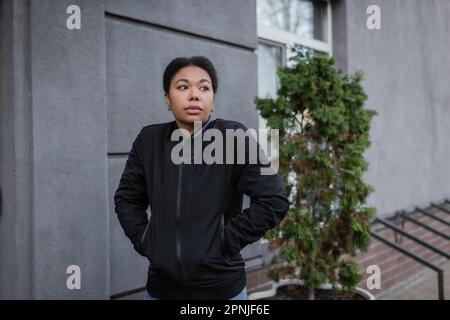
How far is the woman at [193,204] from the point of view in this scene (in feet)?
5.97

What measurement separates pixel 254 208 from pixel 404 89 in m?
6.10

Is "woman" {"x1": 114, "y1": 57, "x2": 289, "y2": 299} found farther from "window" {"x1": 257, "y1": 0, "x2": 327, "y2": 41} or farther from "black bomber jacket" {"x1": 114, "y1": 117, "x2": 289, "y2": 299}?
"window" {"x1": 257, "y1": 0, "x2": 327, "y2": 41}

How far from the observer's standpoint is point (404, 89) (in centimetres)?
720

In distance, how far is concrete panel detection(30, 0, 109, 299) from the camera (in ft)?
9.10

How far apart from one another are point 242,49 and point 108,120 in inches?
66.3

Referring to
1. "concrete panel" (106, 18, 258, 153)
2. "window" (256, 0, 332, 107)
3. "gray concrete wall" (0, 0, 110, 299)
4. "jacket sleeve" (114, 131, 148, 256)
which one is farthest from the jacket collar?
"window" (256, 0, 332, 107)

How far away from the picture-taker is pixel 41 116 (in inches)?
109

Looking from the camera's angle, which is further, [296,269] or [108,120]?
[296,269]

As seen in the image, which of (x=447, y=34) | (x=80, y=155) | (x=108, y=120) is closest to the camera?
(x=80, y=155)

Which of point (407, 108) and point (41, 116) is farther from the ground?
point (407, 108)

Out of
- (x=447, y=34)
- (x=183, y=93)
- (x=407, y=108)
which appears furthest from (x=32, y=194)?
(x=447, y=34)

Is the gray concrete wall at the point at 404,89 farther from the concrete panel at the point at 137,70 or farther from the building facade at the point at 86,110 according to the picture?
the concrete panel at the point at 137,70
